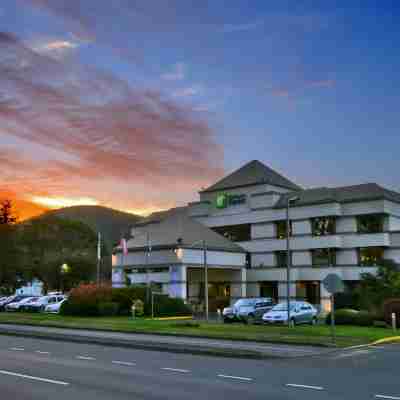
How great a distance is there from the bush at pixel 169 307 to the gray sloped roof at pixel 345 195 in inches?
732

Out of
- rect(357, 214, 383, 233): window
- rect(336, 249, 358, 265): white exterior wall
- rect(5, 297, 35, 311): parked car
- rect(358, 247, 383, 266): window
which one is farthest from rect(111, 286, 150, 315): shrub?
rect(357, 214, 383, 233): window

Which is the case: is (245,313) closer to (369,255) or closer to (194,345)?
(194,345)

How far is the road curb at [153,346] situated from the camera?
21.5 meters

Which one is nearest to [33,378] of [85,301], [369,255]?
[85,301]

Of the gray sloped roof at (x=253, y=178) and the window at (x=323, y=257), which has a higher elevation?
the gray sloped roof at (x=253, y=178)

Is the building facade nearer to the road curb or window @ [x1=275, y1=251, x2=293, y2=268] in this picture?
window @ [x1=275, y1=251, x2=293, y2=268]

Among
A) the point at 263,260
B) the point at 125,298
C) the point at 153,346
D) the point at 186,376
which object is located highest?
the point at 263,260

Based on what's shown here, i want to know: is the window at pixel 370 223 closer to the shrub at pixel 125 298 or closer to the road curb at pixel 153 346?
the shrub at pixel 125 298

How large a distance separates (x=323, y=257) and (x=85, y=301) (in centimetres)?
2632

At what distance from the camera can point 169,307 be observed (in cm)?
5194

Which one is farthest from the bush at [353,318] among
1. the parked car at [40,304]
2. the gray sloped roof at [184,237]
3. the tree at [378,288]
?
the parked car at [40,304]

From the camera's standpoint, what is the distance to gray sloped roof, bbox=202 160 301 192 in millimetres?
70125

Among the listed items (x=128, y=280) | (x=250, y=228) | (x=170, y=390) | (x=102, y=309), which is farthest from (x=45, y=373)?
(x=250, y=228)

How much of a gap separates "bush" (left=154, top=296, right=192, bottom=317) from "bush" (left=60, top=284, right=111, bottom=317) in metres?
4.19
